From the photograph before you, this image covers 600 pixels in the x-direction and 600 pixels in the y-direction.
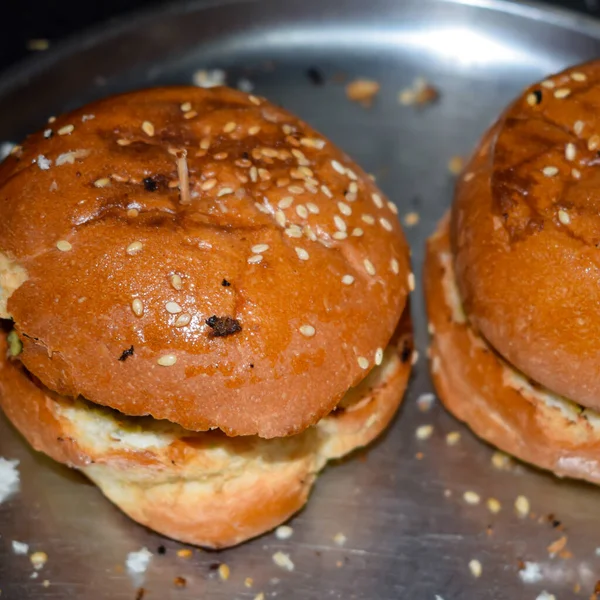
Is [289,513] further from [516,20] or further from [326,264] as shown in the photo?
[516,20]

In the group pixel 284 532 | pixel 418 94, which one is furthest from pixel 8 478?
pixel 418 94

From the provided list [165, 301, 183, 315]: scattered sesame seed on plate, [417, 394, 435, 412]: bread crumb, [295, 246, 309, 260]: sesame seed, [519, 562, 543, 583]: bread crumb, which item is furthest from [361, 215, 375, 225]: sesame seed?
[519, 562, 543, 583]: bread crumb

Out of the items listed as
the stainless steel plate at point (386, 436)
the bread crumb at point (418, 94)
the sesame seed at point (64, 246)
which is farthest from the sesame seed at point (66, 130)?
the bread crumb at point (418, 94)

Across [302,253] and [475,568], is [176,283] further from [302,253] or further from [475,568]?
[475,568]

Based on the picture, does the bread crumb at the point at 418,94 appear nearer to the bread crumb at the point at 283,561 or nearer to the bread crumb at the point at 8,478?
the bread crumb at the point at 283,561

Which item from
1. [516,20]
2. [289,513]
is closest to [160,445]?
[289,513]

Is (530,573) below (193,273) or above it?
below
